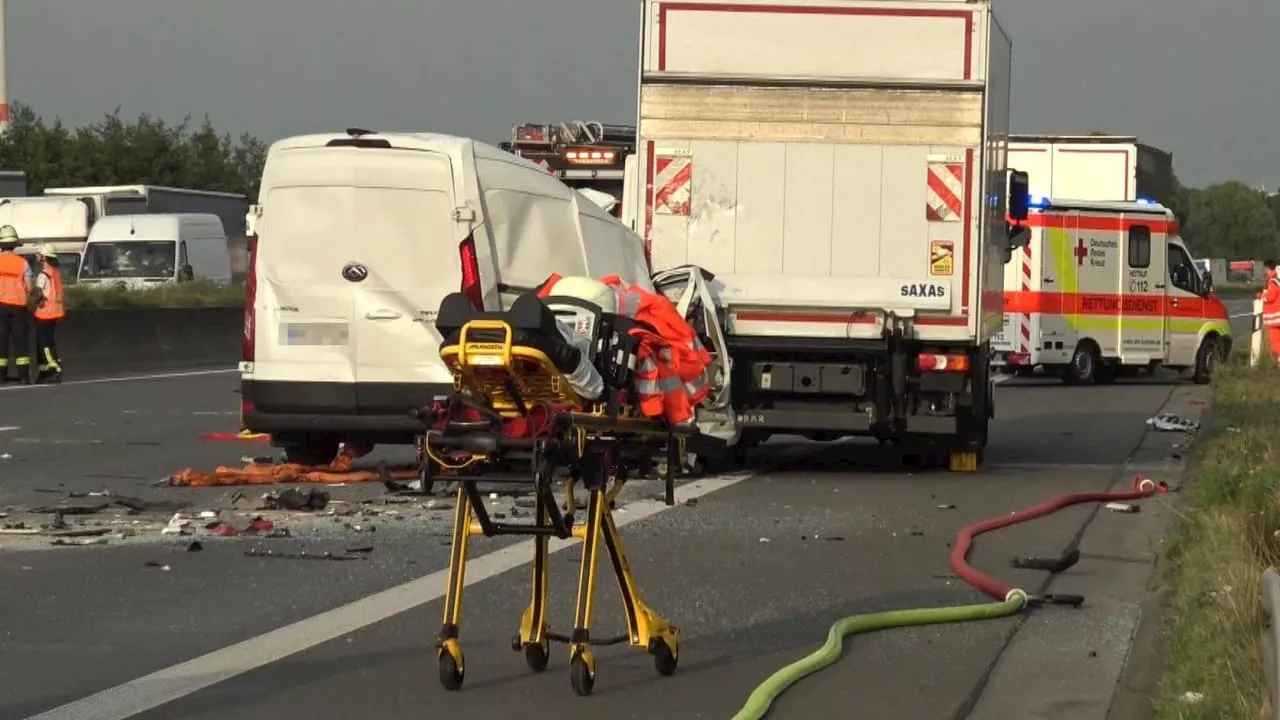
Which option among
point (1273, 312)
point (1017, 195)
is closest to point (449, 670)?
point (1017, 195)

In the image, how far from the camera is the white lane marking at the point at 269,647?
6.93m

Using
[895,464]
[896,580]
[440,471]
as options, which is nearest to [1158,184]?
[895,464]

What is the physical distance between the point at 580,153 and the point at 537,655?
524 inches

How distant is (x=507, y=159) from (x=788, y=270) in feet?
A: 7.83

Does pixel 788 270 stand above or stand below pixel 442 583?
above

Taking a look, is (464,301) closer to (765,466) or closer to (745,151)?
(745,151)

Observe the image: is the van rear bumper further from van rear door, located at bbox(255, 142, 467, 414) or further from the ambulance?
the ambulance

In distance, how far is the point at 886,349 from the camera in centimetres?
1484

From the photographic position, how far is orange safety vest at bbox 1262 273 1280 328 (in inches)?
1171

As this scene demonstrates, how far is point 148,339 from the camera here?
30.5 metres

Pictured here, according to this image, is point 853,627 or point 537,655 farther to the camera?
point 853,627

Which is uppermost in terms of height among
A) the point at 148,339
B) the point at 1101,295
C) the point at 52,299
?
the point at 1101,295

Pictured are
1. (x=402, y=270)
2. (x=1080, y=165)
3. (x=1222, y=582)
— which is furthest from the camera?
(x=1080, y=165)

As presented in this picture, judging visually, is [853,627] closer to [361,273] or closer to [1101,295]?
[361,273]
